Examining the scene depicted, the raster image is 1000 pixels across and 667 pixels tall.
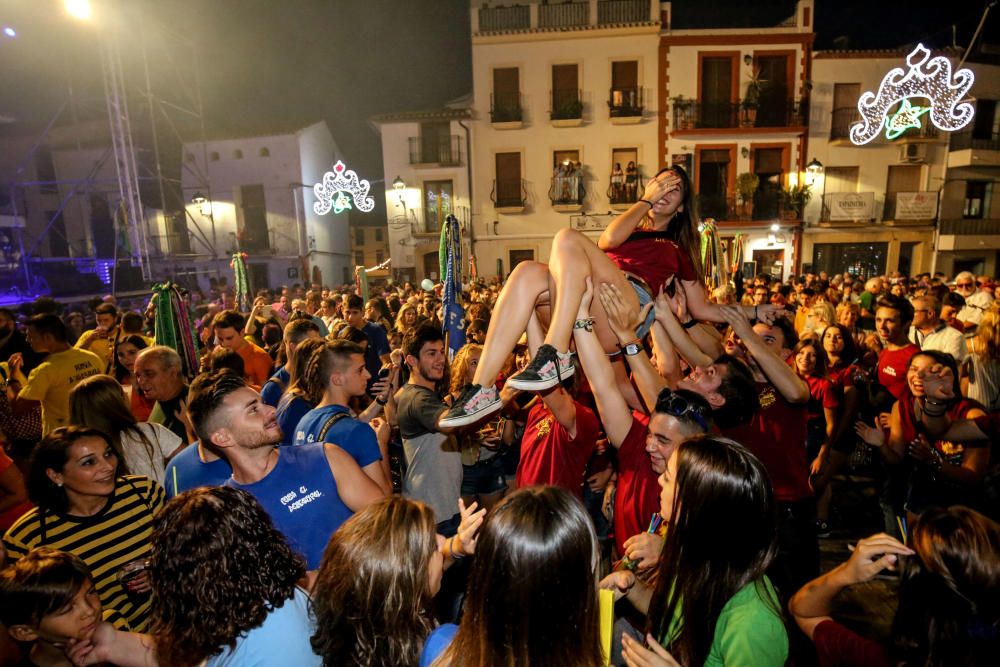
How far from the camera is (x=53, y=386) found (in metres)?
4.43

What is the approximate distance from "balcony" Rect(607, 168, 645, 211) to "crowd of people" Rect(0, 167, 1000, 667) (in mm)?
15846

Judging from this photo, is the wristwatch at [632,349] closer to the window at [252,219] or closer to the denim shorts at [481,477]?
the denim shorts at [481,477]

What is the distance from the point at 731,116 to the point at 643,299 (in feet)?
64.4

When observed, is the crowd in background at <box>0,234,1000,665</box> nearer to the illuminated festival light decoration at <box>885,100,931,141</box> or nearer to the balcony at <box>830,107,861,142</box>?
the illuminated festival light decoration at <box>885,100,931,141</box>

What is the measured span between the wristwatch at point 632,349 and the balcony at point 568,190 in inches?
720

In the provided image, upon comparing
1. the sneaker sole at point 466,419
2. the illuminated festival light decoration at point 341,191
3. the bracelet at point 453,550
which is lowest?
the bracelet at point 453,550

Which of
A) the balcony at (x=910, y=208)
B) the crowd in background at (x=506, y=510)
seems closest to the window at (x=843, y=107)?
the balcony at (x=910, y=208)

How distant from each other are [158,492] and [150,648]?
105 centimetres

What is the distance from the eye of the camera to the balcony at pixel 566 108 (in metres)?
19.8

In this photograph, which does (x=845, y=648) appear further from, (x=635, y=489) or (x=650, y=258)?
(x=650, y=258)

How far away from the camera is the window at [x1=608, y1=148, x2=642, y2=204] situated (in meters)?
20.1

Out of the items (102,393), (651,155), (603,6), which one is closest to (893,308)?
(102,393)

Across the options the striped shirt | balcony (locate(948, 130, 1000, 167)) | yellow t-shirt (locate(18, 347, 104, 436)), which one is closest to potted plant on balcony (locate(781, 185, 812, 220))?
balcony (locate(948, 130, 1000, 167))

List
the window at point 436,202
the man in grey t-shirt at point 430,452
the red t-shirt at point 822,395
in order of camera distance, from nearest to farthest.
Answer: the man in grey t-shirt at point 430,452 → the red t-shirt at point 822,395 → the window at point 436,202
